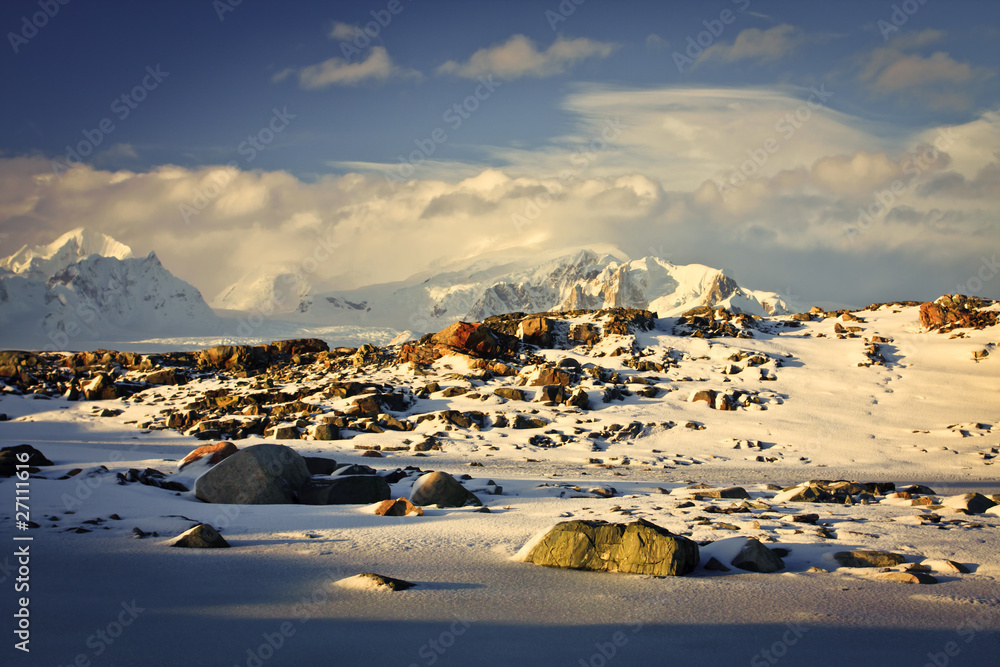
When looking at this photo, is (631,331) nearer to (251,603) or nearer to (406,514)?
(406,514)

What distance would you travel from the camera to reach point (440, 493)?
1062 cm

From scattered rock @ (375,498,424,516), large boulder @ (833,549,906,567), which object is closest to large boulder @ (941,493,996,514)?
large boulder @ (833,549,906,567)

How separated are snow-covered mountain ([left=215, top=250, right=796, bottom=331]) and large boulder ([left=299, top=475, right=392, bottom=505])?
477 ft

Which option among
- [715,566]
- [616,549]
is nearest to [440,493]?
[616,549]

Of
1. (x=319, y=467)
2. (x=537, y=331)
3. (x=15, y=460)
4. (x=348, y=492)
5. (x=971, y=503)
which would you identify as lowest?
(x=319, y=467)

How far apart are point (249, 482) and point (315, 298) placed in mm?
177411

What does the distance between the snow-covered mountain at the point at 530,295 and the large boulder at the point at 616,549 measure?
14938 cm

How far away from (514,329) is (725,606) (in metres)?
27.6

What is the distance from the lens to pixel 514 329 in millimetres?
33156
